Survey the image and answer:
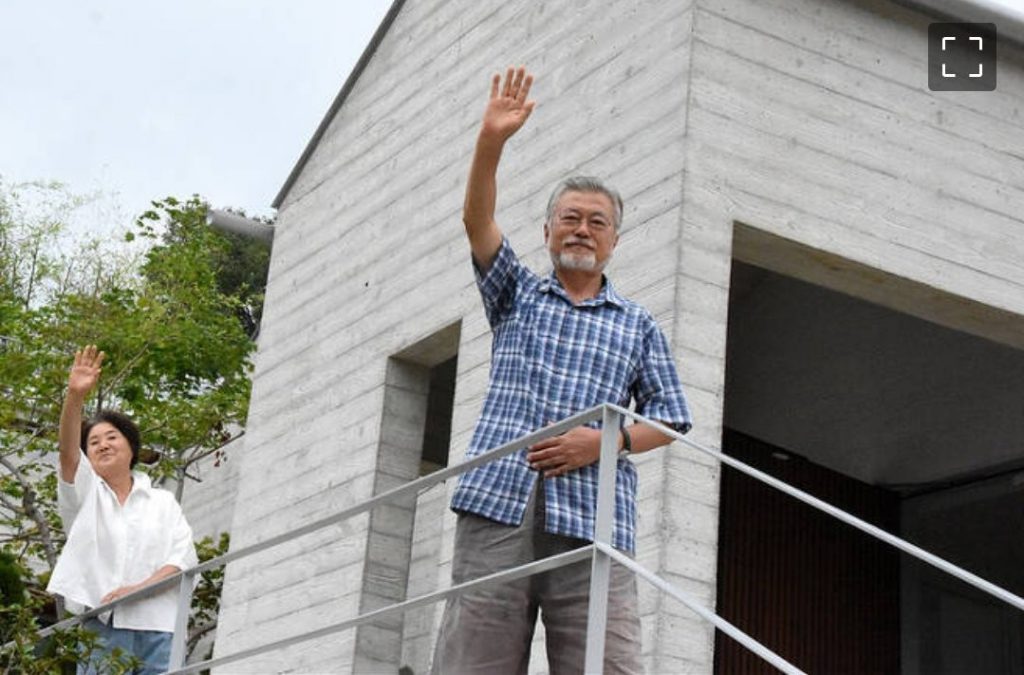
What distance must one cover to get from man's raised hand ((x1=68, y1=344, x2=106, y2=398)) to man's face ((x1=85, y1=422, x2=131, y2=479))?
243 millimetres

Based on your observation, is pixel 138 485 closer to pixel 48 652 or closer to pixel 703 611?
pixel 48 652

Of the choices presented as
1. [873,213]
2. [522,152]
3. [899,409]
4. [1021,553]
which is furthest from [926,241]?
[1021,553]

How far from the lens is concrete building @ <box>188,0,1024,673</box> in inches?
285

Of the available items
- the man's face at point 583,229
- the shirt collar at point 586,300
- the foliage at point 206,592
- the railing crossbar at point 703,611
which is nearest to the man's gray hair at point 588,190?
the man's face at point 583,229

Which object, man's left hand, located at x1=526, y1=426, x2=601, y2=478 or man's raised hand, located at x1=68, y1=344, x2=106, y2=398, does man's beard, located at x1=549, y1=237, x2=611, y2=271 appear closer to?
man's left hand, located at x1=526, y1=426, x2=601, y2=478

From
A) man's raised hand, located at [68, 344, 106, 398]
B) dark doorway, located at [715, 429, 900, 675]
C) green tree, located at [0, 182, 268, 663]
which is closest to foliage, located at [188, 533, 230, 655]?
green tree, located at [0, 182, 268, 663]

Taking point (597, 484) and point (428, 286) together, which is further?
point (428, 286)

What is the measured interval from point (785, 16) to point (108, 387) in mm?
7968

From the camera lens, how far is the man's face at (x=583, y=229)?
4773 mm

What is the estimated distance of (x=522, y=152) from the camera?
811 cm

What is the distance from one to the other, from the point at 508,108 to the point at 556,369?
64 cm

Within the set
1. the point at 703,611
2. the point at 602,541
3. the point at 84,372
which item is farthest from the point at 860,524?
the point at 84,372

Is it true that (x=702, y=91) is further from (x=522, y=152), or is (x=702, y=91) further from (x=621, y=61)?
(x=522, y=152)

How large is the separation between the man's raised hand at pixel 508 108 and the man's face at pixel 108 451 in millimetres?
2054
